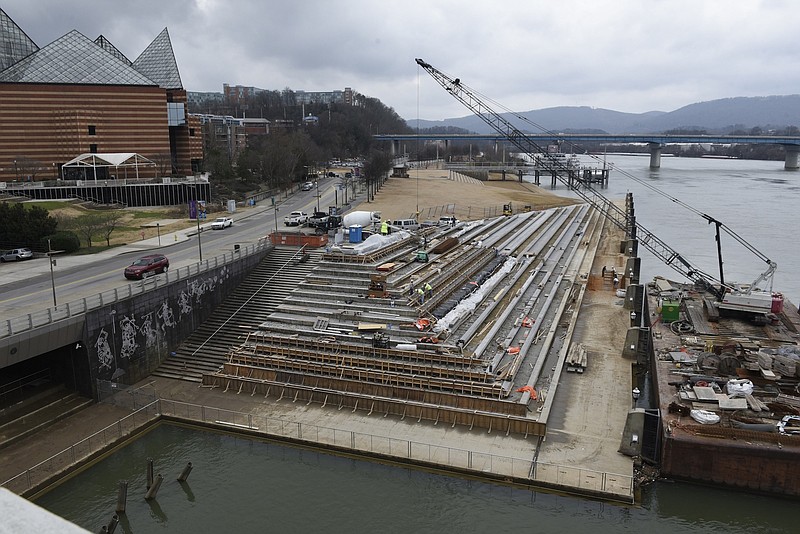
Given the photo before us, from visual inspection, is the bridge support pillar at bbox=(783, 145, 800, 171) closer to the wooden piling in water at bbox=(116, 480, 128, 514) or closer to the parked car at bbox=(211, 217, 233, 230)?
the parked car at bbox=(211, 217, 233, 230)

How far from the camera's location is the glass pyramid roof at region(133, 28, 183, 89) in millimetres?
90062

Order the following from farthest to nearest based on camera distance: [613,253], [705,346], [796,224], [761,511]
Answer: [796,224] < [613,253] < [705,346] < [761,511]

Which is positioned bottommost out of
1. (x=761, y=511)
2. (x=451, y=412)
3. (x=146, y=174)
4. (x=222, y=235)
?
(x=761, y=511)

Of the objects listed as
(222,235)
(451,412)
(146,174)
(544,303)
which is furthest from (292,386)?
(146,174)

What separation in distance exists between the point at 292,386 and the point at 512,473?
12419mm

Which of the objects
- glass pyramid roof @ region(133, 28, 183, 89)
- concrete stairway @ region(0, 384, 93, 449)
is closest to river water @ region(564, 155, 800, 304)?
concrete stairway @ region(0, 384, 93, 449)

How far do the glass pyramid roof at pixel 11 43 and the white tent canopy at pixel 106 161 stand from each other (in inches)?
664

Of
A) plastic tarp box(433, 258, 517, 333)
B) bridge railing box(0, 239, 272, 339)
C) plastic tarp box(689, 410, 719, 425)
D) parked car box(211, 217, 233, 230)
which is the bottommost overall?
plastic tarp box(689, 410, 719, 425)

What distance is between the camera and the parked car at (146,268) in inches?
1425

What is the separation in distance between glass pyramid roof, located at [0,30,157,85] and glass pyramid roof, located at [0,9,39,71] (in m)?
2.52

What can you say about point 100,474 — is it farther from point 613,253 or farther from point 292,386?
point 613,253

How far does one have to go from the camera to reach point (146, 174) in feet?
261

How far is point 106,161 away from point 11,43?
22.8 metres

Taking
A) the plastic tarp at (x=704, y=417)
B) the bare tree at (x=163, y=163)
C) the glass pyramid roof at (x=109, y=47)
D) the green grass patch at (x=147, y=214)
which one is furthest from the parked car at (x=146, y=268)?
the glass pyramid roof at (x=109, y=47)
